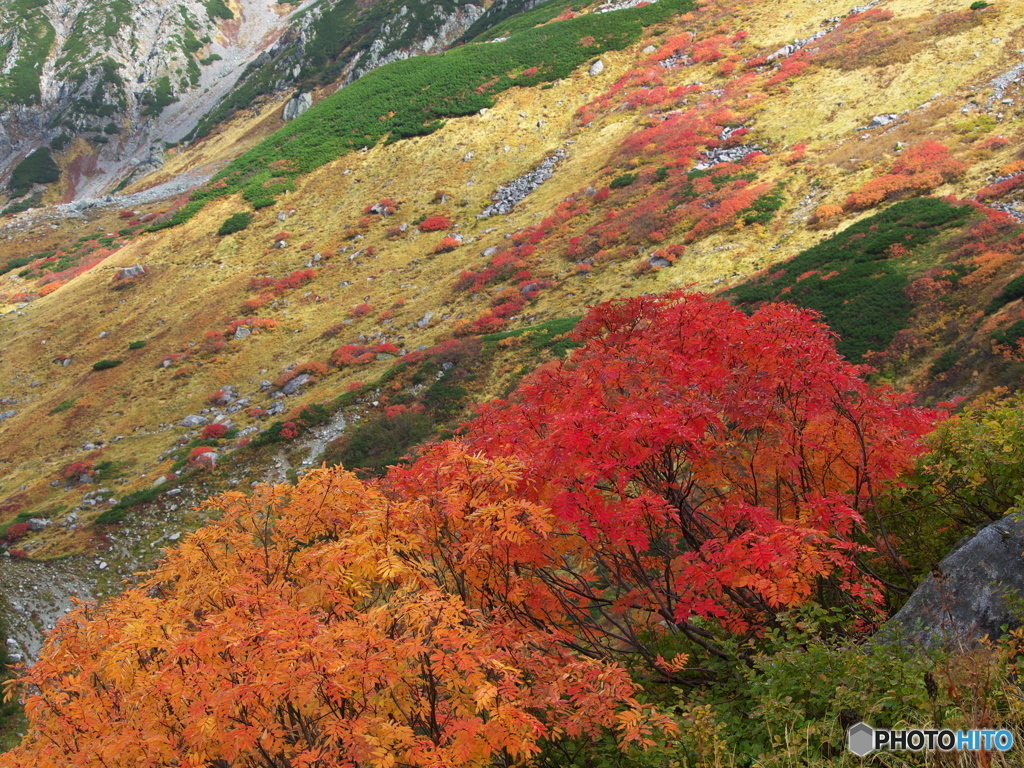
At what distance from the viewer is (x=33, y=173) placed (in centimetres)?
8244

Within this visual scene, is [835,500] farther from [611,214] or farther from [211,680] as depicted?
[611,214]

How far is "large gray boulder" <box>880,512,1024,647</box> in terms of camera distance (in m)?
4.48

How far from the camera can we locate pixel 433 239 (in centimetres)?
3762

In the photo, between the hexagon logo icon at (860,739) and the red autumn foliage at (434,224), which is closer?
the hexagon logo icon at (860,739)

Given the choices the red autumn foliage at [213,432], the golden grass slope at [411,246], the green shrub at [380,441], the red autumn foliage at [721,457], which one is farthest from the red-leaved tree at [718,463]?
the red autumn foliage at [213,432]

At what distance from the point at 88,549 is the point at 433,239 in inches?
978

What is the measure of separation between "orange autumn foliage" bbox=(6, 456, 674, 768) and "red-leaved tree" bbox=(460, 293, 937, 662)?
2.35 feet

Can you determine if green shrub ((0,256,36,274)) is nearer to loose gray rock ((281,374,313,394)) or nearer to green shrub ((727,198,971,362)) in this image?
loose gray rock ((281,374,313,394))

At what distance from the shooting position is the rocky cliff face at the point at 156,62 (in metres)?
73.9

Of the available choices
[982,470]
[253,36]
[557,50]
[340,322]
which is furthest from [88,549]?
[253,36]

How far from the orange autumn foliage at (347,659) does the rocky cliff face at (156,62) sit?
73.1m

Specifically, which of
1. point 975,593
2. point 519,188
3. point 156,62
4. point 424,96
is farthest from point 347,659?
point 156,62

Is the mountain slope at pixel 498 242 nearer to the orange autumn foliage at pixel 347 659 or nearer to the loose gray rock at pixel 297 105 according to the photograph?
the orange autumn foliage at pixel 347 659

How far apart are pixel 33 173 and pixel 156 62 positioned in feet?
89.9
